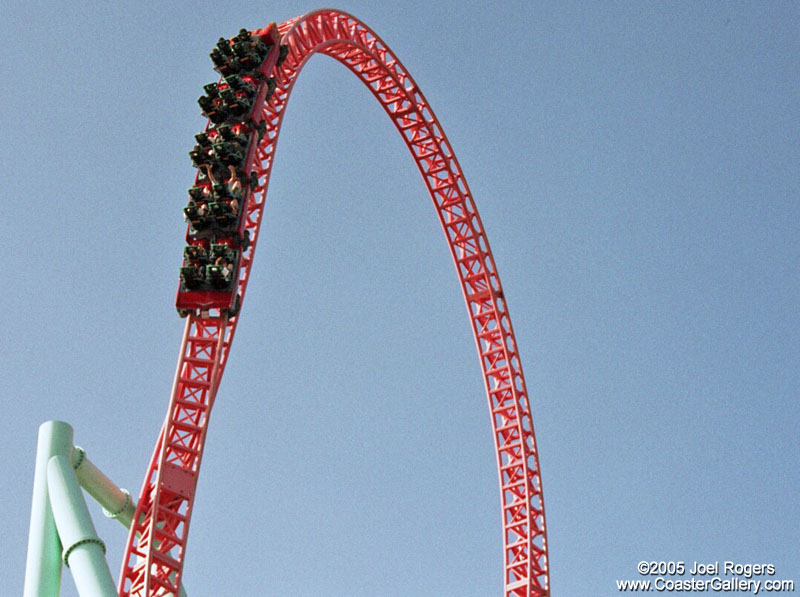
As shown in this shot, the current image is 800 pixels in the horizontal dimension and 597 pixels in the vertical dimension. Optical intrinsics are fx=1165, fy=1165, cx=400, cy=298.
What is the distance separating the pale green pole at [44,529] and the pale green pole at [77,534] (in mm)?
149

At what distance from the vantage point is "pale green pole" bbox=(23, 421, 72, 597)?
16953mm

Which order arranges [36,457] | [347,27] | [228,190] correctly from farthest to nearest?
[347,27]
[228,190]
[36,457]

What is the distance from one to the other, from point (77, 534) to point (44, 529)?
804mm

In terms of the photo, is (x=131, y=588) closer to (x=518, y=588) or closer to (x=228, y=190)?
(x=228, y=190)

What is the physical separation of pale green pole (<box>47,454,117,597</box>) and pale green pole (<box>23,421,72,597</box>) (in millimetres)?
149

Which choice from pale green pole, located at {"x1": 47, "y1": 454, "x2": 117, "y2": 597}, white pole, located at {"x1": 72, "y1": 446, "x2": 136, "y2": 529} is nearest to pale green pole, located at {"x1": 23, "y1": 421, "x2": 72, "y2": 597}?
pale green pole, located at {"x1": 47, "y1": 454, "x2": 117, "y2": 597}

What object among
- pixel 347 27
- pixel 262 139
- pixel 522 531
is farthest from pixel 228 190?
pixel 522 531

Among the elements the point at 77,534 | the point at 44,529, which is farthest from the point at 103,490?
the point at 77,534

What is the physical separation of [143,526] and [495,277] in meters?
14.0

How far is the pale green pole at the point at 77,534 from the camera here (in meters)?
16.2

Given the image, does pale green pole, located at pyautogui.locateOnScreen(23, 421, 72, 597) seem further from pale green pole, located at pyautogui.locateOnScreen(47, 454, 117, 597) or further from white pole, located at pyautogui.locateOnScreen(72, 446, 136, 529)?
white pole, located at pyautogui.locateOnScreen(72, 446, 136, 529)

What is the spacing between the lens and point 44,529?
17328 mm

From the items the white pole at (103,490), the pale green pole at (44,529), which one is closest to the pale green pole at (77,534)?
the pale green pole at (44,529)

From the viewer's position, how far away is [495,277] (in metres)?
29.9
